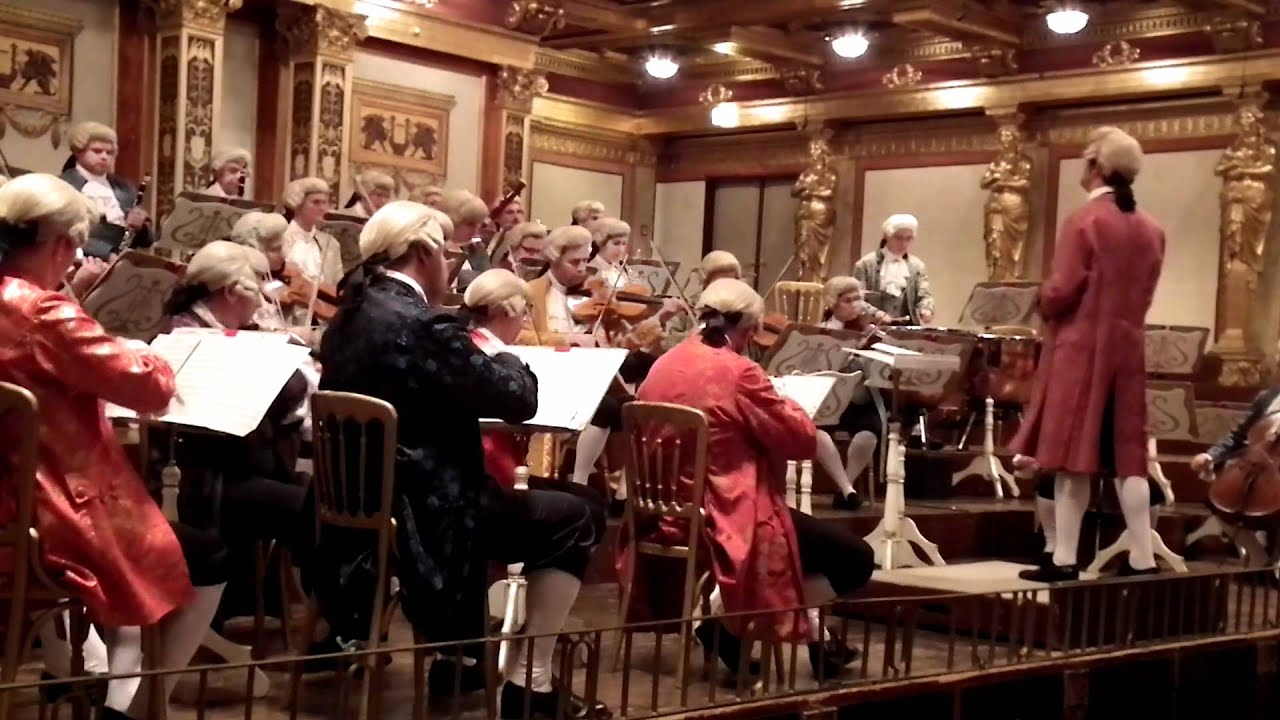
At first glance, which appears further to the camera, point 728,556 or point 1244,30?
point 1244,30

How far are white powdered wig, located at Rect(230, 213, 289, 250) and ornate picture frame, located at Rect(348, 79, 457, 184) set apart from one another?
423 centimetres

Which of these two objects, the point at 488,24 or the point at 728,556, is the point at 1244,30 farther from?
the point at 728,556

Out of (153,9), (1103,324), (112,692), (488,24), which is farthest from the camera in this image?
(488,24)

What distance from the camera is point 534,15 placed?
967 cm

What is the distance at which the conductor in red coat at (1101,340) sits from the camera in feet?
13.3

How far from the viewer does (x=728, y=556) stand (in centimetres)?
343

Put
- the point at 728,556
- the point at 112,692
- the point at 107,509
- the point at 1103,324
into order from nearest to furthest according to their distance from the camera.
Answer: the point at 107,509 < the point at 112,692 < the point at 728,556 < the point at 1103,324

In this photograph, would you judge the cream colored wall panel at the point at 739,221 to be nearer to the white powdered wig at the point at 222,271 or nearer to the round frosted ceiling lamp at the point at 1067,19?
the round frosted ceiling lamp at the point at 1067,19

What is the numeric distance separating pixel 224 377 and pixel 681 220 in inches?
390

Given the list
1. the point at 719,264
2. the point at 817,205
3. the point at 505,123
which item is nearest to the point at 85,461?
the point at 719,264

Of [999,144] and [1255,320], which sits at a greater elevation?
[999,144]

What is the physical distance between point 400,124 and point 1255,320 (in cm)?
553

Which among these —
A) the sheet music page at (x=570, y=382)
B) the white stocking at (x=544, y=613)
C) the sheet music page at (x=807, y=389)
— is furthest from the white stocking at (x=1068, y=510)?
the white stocking at (x=544, y=613)

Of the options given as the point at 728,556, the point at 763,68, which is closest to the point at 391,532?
the point at 728,556
